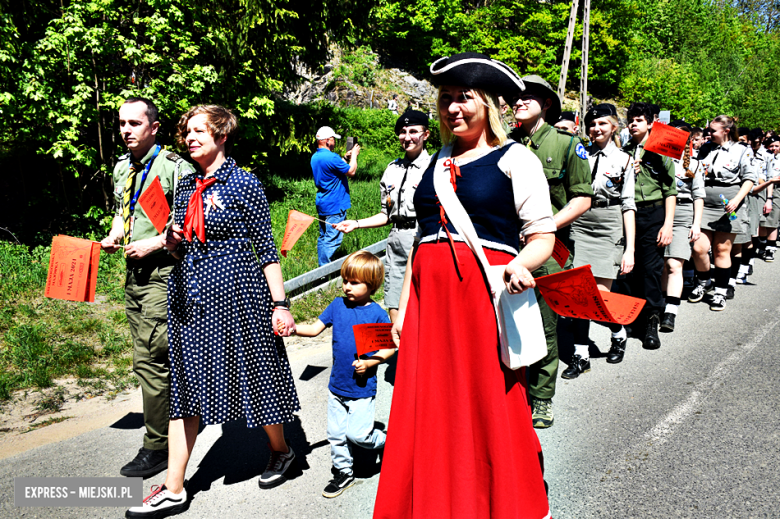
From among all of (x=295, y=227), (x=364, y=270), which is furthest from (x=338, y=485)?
(x=295, y=227)

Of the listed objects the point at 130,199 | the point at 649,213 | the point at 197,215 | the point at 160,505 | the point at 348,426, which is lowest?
the point at 160,505

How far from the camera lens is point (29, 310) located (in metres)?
6.49

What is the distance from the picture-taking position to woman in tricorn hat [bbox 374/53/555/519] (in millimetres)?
2553

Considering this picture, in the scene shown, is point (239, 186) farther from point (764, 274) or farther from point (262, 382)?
point (764, 274)

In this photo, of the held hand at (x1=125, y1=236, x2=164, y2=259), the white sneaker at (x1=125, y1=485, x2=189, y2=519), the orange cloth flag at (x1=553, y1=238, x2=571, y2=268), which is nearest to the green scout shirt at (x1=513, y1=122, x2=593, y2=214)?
the orange cloth flag at (x1=553, y1=238, x2=571, y2=268)

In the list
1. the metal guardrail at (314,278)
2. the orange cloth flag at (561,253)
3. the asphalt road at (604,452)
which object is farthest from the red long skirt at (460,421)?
the metal guardrail at (314,278)

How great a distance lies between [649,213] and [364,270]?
3.91m

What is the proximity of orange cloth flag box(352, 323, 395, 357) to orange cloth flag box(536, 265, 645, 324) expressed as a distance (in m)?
A: 1.00

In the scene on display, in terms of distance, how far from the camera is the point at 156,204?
3418 mm

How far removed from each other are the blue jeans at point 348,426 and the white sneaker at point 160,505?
0.90 m

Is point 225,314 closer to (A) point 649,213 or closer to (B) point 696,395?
(B) point 696,395

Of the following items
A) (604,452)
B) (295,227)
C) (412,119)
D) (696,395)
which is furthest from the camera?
(295,227)

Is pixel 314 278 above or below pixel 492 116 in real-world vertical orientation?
below

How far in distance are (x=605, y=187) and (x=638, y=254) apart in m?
1.19
